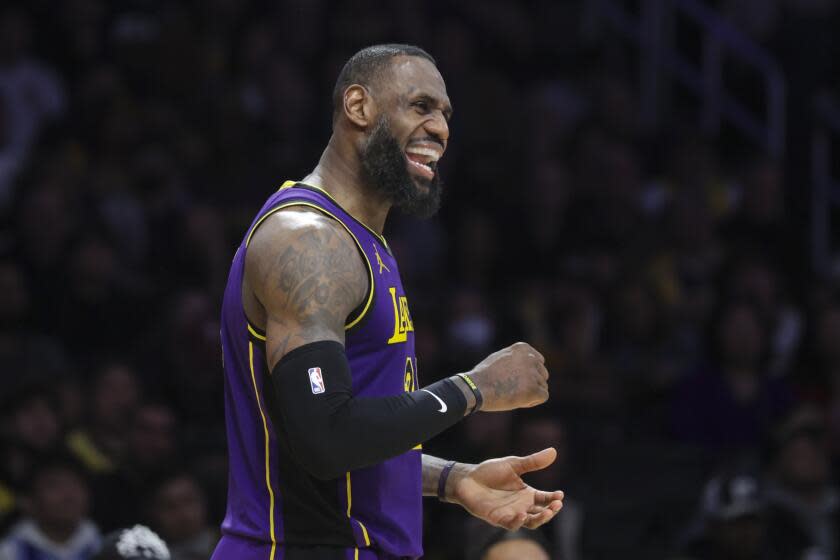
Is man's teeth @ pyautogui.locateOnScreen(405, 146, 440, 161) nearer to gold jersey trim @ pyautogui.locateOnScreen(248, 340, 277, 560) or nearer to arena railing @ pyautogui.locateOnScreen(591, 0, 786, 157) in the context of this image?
gold jersey trim @ pyautogui.locateOnScreen(248, 340, 277, 560)

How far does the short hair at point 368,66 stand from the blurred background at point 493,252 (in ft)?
12.2

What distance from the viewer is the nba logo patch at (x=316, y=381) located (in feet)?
9.89

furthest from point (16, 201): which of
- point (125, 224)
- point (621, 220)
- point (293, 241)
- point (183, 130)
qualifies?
point (293, 241)

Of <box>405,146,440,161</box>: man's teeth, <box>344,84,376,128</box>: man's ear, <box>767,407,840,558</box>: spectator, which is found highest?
<box>344,84,376,128</box>: man's ear

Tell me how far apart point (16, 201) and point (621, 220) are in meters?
4.01

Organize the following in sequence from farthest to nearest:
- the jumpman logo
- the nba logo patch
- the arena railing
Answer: the arena railing < the jumpman logo < the nba logo patch

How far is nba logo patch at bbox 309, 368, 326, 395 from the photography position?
302cm

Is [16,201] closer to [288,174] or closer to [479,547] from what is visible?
[288,174]

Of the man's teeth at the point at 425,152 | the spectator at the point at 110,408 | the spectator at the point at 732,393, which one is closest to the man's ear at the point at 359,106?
the man's teeth at the point at 425,152

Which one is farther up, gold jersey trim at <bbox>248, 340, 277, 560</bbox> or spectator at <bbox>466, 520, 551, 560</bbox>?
gold jersey trim at <bbox>248, 340, 277, 560</bbox>

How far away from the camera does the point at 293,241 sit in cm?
318

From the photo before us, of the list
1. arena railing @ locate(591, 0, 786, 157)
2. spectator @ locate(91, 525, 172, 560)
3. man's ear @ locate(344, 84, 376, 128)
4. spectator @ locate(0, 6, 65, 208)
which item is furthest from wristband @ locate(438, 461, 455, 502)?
arena railing @ locate(591, 0, 786, 157)

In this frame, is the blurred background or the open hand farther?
the blurred background

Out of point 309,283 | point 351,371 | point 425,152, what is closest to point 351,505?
point 351,371
